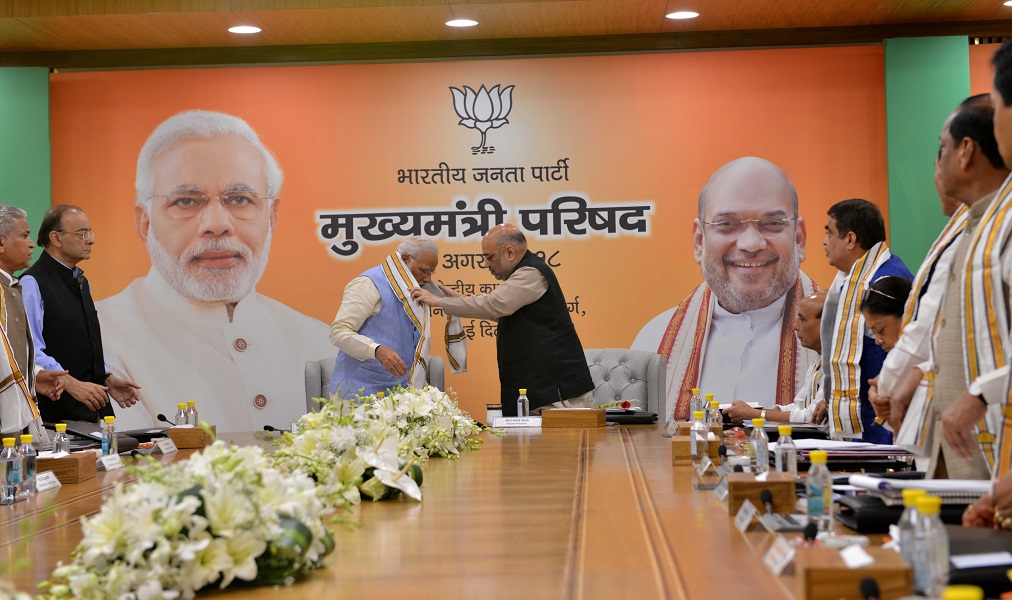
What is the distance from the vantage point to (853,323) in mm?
4125

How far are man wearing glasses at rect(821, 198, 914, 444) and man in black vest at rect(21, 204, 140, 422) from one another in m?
3.23

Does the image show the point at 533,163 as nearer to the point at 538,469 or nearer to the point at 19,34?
the point at 19,34

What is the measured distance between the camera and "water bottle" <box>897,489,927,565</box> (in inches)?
56.0

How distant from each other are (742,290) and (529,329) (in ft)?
5.75

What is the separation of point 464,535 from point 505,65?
16.6 feet

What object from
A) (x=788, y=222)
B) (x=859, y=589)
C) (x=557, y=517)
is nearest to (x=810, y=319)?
(x=788, y=222)

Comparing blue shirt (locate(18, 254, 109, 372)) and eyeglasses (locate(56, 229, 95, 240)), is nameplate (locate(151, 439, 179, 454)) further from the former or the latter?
eyeglasses (locate(56, 229, 95, 240))

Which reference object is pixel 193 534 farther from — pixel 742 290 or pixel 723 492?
pixel 742 290

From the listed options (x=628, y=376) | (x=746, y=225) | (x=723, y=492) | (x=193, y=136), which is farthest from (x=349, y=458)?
(x=193, y=136)

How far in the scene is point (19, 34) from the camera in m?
6.46

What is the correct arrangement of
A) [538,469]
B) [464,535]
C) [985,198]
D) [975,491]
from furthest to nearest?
[538,469]
[985,198]
[464,535]
[975,491]

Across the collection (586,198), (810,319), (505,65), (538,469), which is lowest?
(538,469)

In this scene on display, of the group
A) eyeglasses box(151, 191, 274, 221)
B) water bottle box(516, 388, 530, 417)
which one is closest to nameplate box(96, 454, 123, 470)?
water bottle box(516, 388, 530, 417)

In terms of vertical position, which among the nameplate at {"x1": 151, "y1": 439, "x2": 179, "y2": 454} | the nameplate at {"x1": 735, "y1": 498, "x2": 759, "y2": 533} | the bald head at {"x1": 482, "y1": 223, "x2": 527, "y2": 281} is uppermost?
the bald head at {"x1": 482, "y1": 223, "x2": 527, "y2": 281}
